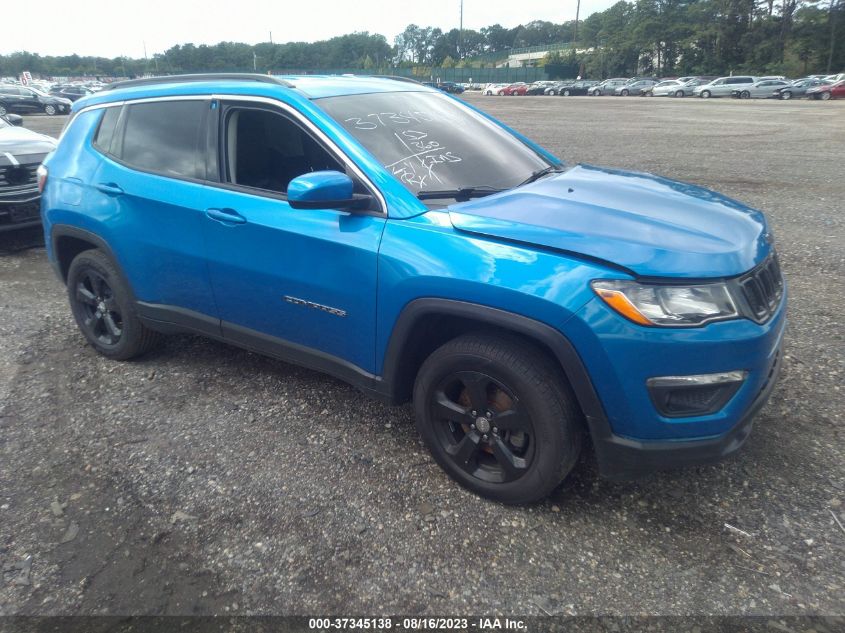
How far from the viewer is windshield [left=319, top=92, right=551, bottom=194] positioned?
3139 millimetres

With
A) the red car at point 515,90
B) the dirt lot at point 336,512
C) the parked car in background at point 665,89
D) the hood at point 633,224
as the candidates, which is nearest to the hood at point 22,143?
the dirt lot at point 336,512

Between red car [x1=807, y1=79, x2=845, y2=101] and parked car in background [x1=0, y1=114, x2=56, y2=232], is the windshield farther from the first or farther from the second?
red car [x1=807, y1=79, x2=845, y2=101]

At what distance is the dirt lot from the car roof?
5.70ft

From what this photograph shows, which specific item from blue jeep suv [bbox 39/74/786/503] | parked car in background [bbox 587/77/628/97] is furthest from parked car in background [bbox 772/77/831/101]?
blue jeep suv [bbox 39/74/786/503]

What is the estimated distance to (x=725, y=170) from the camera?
1107 centimetres

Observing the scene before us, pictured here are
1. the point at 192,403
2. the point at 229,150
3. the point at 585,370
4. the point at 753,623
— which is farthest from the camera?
the point at 192,403

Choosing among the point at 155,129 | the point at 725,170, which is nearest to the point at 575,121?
the point at 725,170

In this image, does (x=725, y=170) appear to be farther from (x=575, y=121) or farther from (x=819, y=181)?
(x=575, y=121)

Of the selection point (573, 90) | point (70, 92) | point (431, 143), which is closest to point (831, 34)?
point (573, 90)

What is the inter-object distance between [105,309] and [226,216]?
1563mm

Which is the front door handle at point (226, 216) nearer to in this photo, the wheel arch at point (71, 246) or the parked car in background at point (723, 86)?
the wheel arch at point (71, 246)

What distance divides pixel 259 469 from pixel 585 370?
172 cm

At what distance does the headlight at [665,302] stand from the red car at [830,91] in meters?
44.9

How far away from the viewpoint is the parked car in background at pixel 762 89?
4280cm
